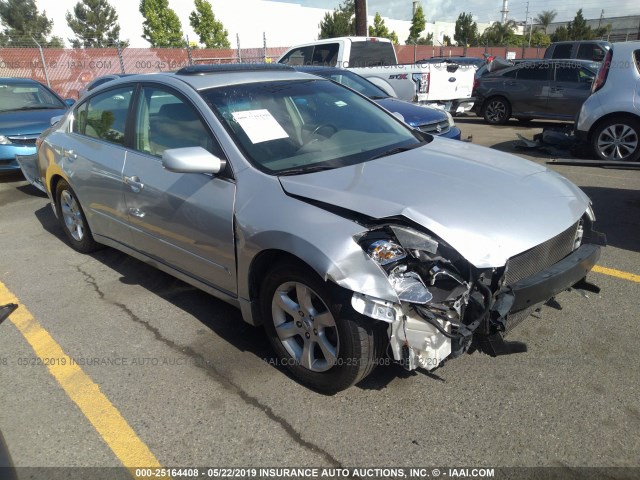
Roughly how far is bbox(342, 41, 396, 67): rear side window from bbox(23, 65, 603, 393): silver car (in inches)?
307

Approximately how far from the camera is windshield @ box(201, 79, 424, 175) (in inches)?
121

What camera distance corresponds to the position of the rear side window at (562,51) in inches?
635

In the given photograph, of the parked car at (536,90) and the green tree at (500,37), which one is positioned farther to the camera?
the green tree at (500,37)

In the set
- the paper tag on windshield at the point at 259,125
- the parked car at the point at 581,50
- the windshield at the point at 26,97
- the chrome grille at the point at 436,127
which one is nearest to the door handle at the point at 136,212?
the paper tag on windshield at the point at 259,125

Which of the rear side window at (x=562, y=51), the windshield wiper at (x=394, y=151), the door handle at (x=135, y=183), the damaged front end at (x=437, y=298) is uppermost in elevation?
the rear side window at (x=562, y=51)

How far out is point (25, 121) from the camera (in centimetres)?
809

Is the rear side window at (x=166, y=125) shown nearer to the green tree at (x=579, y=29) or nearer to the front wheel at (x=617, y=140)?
the front wheel at (x=617, y=140)

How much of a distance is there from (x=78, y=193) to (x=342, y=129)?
2.58 metres

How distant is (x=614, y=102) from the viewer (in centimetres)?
730

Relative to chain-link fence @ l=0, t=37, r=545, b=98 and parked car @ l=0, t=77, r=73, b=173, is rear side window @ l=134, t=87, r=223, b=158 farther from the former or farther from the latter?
chain-link fence @ l=0, t=37, r=545, b=98

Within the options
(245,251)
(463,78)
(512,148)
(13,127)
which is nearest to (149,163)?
(245,251)

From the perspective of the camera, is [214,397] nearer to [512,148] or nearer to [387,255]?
[387,255]

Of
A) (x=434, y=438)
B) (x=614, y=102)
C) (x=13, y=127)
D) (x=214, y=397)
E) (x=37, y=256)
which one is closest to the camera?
(x=434, y=438)

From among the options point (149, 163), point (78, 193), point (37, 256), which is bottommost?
point (37, 256)
